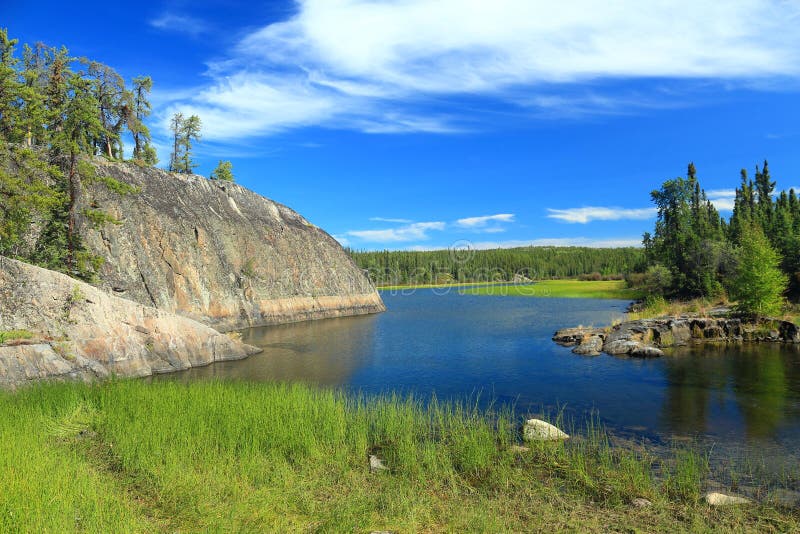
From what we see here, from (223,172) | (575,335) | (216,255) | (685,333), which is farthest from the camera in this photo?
(223,172)

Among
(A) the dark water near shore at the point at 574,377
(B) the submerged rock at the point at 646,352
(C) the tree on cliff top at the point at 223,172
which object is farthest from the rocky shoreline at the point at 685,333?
(C) the tree on cliff top at the point at 223,172

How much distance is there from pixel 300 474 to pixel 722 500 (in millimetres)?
10617

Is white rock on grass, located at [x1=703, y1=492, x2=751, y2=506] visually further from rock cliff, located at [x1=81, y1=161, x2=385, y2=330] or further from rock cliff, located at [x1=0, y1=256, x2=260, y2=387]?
rock cliff, located at [x1=81, y1=161, x2=385, y2=330]

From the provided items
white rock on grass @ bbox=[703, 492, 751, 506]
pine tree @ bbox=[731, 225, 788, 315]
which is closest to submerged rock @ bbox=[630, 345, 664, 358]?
pine tree @ bbox=[731, 225, 788, 315]

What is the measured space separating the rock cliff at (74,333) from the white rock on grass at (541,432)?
22.3 m

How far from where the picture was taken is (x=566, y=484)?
1288 centimetres

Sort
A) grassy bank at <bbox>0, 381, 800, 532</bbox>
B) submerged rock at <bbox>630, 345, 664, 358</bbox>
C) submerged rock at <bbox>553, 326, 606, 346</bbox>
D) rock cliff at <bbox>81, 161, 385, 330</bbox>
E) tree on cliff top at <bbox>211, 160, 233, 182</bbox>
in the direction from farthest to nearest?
tree on cliff top at <bbox>211, 160, 233, 182</bbox> < rock cliff at <bbox>81, 161, 385, 330</bbox> < submerged rock at <bbox>553, 326, 606, 346</bbox> < submerged rock at <bbox>630, 345, 664, 358</bbox> < grassy bank at <bbox>0, 381, 800, 532</bbox>

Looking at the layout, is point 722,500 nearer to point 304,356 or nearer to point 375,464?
point 375,464

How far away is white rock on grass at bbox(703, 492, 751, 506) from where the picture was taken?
11.5 m

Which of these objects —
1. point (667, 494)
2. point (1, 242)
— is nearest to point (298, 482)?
point (667, 494)

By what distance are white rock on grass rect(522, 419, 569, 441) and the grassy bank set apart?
0.58 m

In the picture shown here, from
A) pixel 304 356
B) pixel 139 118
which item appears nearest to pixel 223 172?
pixel 139 118

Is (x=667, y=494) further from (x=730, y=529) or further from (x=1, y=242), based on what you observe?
(x=1, y=242)

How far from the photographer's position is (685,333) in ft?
135
